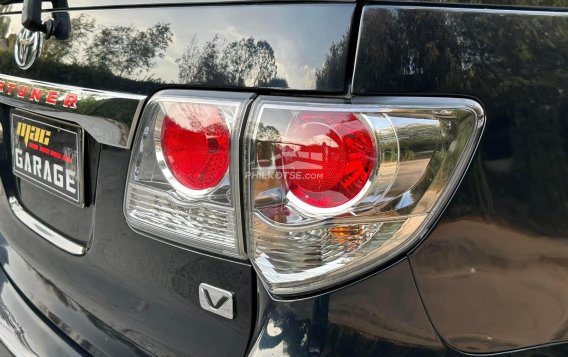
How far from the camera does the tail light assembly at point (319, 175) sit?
3.46 ft

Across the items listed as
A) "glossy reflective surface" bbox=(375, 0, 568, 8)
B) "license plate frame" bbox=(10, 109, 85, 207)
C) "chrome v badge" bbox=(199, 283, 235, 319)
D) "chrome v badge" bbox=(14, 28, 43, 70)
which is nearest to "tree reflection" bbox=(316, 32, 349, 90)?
"glossy reflective surface" bbox=(375, 0, 568, 8)

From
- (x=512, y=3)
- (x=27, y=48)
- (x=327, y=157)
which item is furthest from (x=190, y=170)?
(x=27, y=48)

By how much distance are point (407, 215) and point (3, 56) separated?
1.43 m

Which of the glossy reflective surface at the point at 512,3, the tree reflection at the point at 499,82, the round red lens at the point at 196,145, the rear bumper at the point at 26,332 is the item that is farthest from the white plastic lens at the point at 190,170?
→ the rear bumper at the point at 26,332

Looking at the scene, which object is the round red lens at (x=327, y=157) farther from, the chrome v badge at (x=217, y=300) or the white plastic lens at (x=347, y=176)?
the chrome v badge at (x=217, y=300)

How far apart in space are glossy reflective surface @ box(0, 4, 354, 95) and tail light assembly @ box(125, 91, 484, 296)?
0.05 meters

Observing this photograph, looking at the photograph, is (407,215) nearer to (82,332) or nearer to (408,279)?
(408,279)

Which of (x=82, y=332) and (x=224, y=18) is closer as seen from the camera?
(x=224, y=18)

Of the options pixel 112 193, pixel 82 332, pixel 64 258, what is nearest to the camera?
pixel 112 193

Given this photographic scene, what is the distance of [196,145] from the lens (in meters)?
1.21

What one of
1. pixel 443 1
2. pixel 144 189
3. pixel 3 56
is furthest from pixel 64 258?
pixel 443 1

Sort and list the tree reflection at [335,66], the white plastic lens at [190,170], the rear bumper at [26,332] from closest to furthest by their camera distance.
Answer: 1. the tree reflection at [335,66]
2. the white plastic lens at [190,170]
3. the rear bumper at [26,332]

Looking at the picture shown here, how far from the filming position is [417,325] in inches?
44.5

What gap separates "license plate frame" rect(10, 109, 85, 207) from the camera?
63.4 inches
